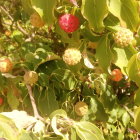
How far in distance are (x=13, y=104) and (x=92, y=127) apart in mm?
623

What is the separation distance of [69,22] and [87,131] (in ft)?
1.40

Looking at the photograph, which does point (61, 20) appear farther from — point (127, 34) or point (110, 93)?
point (110, 93)

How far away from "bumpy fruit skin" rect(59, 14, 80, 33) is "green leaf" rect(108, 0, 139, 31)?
173 mm

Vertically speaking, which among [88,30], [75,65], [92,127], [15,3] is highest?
[15,3]

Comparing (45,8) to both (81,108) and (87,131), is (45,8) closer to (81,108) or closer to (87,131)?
(87,131)

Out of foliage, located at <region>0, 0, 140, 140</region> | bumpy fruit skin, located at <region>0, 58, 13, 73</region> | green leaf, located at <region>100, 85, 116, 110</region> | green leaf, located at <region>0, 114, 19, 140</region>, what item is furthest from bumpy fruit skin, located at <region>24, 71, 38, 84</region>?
green leaf, located at <region>100, 85, 116, 110</region>

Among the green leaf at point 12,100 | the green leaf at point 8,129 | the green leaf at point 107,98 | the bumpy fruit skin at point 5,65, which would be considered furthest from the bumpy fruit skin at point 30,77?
the green leaf at point 107,98

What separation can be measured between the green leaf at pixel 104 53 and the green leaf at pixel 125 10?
0.46ft

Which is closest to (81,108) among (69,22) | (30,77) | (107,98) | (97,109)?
(97,109)

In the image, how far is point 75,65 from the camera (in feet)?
4.69

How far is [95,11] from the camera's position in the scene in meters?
1.14

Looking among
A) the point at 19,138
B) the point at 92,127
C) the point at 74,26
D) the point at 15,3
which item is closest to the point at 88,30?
the point at 74,26

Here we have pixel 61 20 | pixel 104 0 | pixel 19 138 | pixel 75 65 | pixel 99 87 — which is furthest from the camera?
pixel 99 87

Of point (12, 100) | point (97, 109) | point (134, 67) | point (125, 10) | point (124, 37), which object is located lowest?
point (97, 109)
